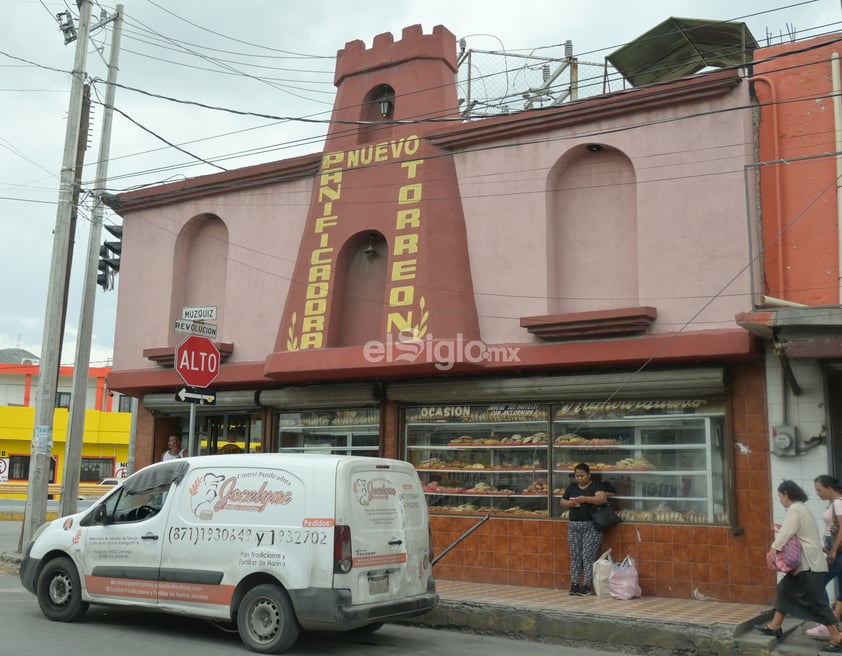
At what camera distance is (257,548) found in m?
8.40

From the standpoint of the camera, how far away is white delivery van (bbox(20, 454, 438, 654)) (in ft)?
26.5

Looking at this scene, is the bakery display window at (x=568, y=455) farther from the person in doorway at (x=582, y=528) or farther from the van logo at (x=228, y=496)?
the van logo at (x=228, y=496)

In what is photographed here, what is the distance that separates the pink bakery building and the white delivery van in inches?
82.7

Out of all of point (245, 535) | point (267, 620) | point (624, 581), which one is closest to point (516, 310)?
point (624, 581)

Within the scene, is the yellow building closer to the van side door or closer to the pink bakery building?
the pink bakery building

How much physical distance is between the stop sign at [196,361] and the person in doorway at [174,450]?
14.0ft

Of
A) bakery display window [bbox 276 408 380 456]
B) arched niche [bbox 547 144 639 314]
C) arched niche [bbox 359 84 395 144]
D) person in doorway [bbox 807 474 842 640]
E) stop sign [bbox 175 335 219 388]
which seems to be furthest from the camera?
arched niche [bbox 359 84 395 144]

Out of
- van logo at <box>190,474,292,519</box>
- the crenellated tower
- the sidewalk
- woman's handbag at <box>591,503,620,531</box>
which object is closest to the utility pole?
the crenellated tower

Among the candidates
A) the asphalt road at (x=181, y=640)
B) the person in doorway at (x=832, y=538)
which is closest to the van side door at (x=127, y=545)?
the asphalt road at (x=181, y=640)

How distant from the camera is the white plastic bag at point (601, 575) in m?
10.9

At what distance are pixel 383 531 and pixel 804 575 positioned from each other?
13.7 feet

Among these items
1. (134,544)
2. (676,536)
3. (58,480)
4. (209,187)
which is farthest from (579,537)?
(58,480)

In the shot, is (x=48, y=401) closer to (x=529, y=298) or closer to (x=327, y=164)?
(x=327, y=164)

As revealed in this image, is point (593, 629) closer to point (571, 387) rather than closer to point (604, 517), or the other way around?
point (604, 517)
